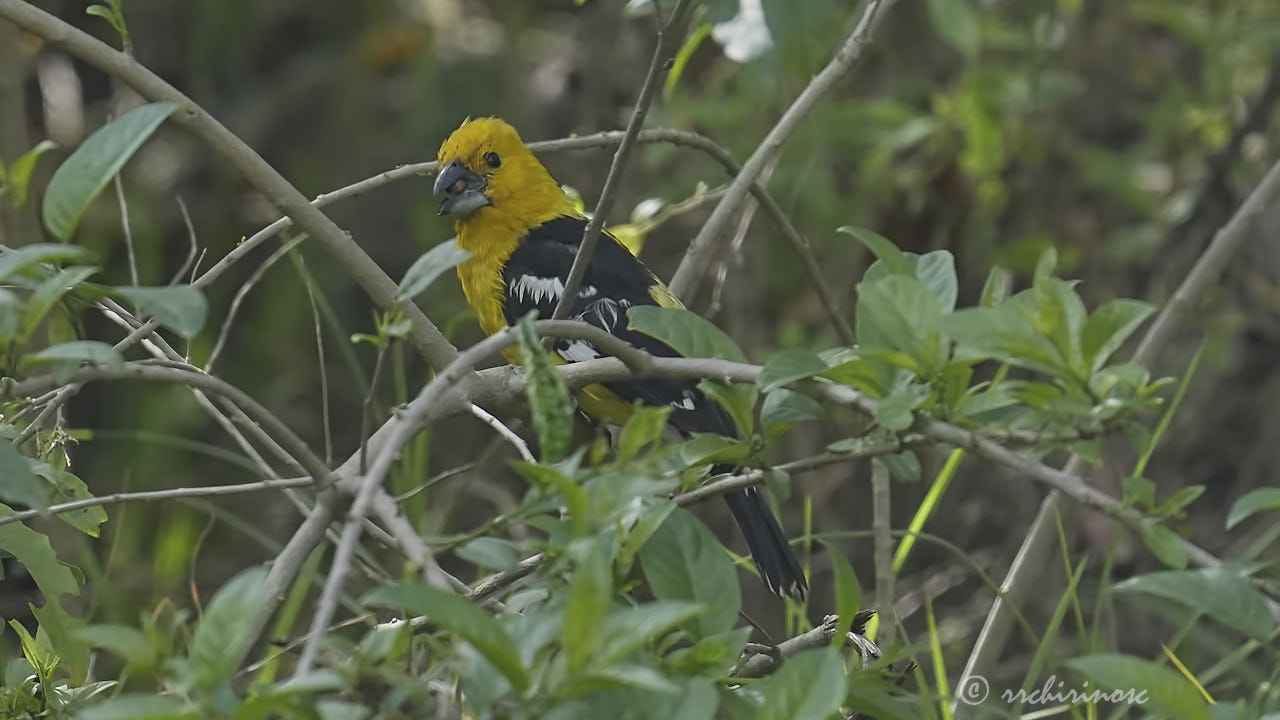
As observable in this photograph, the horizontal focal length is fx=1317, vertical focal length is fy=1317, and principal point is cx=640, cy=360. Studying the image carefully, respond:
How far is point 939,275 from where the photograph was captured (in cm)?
174

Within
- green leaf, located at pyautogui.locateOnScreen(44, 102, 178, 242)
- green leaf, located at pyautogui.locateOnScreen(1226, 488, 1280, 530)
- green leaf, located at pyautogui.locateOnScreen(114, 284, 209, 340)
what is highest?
green leaf, located at pyautogui.locateOnScreen(44, 102, 178, 242)

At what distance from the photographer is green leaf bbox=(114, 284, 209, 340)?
46.4 inches

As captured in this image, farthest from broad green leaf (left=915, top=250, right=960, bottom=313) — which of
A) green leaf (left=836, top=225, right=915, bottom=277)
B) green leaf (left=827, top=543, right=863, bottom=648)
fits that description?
green leaf (left=827, top=543, right=863, bottom=648)

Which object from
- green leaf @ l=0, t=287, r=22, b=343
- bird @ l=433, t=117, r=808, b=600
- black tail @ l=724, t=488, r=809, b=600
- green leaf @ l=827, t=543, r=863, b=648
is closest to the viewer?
green leaf @ l=0, t=287, r=22, b=343

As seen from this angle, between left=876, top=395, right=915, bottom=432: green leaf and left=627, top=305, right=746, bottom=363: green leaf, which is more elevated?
left=627, top=305, right=746, bottom=363: green leaf

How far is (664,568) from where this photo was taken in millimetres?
1449

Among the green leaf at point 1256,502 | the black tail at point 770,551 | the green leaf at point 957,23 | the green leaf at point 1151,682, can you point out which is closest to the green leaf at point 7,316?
the green leaf at point 1151,682

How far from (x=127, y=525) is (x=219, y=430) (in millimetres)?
1843

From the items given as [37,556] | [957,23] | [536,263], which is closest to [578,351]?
[536,263]

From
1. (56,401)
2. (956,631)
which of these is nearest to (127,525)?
(56,401)

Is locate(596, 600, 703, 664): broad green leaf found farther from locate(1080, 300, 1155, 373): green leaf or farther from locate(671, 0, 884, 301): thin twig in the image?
locate(671, 0, 884, 301): thin twig

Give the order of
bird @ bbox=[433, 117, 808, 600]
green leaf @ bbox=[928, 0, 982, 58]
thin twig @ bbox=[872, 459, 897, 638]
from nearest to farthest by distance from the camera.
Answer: thin twig @ bbox=[872, 459, 897, 638] → bird @ bbox=[433, 117, 808, 600] → green leaf @ bbox=[928, 0, 982, 58]

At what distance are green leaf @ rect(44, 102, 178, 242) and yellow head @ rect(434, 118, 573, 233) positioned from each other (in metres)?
2.30

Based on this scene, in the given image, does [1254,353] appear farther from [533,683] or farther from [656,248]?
[533,683]
